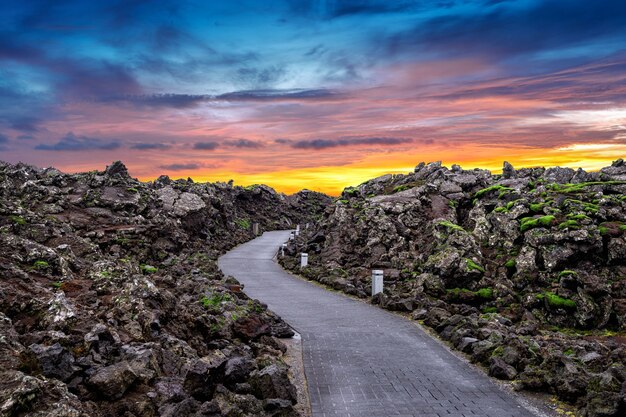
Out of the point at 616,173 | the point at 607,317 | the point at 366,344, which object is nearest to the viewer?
the point at 366,344

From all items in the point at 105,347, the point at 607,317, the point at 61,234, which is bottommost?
the point at 607,317

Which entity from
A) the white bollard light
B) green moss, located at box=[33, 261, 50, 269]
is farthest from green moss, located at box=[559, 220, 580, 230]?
green moss, located at box=[33, 261, 50, 269]

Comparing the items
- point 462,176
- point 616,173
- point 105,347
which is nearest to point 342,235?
point 462,176

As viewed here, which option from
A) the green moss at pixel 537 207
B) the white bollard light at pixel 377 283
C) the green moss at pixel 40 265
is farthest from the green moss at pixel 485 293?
the green moss at pixel 40 265

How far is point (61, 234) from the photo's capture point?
15641 millimetres

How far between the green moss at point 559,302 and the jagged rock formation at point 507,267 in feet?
0.13

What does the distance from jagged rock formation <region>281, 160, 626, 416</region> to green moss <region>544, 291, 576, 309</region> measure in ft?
0.13

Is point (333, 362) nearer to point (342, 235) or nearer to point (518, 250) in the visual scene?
point (518, 250)

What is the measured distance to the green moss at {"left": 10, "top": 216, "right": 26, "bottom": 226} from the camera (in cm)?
1416

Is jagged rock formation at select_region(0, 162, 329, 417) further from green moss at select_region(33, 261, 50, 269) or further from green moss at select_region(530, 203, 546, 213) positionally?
green moss at select_region(530, 203, 546, 213)

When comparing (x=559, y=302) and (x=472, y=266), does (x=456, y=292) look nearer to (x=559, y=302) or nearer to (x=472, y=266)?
(x=472, y=266)

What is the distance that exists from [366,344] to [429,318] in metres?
3.05

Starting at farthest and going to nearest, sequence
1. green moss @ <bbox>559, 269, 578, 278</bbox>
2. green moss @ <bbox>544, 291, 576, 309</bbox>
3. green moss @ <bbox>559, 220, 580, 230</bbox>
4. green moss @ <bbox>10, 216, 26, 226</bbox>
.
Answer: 1. green moss @ <bbox>559, 220, 580, 230</bbox>
2. green moss @ <bbox>559, 269, 578, 278</bbox>
3. green moss @ <bbox>544, 291, 576, 309</bbox>
4. green moss @ <bbox>10, 216, 26, 226</bbox>

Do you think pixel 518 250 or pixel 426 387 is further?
pixel 518 250
